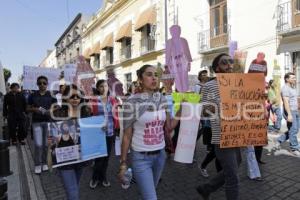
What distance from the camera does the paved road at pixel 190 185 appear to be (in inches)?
190

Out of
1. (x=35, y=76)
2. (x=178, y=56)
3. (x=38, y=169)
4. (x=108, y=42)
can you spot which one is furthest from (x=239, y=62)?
(x=108, y=42)

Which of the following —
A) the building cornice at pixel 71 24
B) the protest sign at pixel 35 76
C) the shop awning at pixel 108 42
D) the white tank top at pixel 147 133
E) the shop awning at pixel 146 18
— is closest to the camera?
the white tank top at pixel 147 133

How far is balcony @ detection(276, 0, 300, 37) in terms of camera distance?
11.9m

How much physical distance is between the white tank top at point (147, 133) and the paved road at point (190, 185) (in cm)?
179

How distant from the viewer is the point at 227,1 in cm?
1512

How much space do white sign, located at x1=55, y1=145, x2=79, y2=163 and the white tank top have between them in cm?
75

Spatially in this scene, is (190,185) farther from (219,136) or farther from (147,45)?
(147,45)

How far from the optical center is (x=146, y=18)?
21641mm

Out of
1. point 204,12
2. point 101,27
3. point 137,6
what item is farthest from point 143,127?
point 101,27

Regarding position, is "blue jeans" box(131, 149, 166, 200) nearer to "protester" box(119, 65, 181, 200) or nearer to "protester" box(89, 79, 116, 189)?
"protester" box(119, 65, 181, 200)

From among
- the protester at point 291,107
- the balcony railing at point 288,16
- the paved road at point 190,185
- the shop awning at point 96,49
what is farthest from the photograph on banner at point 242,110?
the shop awning at point 96,49

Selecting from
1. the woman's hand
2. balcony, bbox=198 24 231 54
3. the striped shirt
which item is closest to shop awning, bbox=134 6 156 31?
balcony, bbox=198 24 231 54

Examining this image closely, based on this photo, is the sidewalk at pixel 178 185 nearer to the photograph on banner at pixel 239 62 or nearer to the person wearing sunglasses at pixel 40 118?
the person wearing sunglasses at pixel 40 118

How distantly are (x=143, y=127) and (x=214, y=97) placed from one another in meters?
0.97
